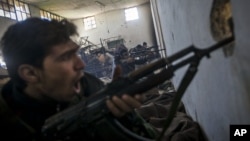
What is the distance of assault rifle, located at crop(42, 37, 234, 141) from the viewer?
105 centimetres

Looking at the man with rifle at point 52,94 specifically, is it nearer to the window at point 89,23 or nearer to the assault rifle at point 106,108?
the assault rifle at point 106,108

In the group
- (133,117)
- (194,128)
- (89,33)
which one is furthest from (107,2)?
(133,117)

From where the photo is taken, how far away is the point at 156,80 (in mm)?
1061

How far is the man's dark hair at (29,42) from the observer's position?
131 centimetres

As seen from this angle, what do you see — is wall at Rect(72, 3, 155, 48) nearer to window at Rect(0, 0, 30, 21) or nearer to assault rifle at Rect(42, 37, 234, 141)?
window at Rect(0, 0, 30, 21)

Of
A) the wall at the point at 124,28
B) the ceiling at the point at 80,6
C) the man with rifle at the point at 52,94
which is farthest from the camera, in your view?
the wall at the point at 124,28

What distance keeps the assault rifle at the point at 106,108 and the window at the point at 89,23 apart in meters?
16.5

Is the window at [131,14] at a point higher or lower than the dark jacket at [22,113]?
higher

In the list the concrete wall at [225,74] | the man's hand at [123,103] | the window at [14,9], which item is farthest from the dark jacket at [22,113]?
the window at [14,9]

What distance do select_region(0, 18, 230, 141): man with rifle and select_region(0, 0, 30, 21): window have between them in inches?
402

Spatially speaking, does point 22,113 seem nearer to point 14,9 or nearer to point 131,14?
point 14,9

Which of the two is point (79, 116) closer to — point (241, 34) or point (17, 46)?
point (17, 46)

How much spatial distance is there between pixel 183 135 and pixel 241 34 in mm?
1571

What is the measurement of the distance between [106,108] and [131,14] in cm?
1610
